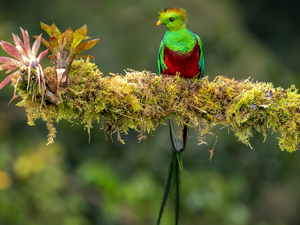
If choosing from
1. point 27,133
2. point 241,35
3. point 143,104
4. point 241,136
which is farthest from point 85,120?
point 241,35

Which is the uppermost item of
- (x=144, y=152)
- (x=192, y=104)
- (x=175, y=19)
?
(x=175, y=19)

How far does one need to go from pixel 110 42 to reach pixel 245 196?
284 centimetres

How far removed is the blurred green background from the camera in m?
3.62

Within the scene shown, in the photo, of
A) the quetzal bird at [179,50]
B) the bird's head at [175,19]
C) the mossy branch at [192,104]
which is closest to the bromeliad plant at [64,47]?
the mossy branch at [192,104]

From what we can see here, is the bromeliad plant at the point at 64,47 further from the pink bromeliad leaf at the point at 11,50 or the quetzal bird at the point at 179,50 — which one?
the quetzal bird at the point at 179,50

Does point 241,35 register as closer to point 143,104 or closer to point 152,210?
point 152,210

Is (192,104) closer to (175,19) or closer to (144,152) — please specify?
(175,19)

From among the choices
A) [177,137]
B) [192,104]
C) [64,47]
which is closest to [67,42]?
[64,47]

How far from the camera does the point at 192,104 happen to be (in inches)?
70.3

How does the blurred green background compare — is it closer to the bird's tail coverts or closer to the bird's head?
the bird's tail coverts

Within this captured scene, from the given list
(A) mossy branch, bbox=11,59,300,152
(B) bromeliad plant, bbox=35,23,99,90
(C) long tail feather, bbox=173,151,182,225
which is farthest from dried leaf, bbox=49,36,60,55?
(C) long tail feather, bbox=173,151,182,225

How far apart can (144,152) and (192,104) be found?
102 inches

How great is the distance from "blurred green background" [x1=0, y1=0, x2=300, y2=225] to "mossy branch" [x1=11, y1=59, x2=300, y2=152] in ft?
6.57

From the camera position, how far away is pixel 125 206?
3691mm
